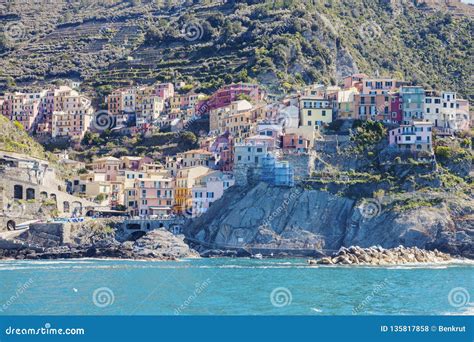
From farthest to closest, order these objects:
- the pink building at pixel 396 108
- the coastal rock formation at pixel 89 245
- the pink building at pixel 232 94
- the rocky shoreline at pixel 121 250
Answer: the pink building at pixel 232 94 → the pink building at pixel 396 108 → the coastal rock formation at pixel 89 245 → the rocky shoreline at pixel 121 250

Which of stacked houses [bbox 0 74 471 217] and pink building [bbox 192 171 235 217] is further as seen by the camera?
pink building [bbox 192 171 235 217]

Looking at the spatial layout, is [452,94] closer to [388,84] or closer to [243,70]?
[388,84]

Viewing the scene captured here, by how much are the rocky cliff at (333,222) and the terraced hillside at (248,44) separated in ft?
96.2

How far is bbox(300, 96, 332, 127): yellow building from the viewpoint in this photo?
287ft

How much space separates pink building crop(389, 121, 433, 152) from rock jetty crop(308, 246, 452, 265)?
11773 mm

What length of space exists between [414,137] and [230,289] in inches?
1508

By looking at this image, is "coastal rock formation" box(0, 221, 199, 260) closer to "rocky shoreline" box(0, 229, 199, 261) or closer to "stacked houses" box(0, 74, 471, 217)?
"rocky shoreline" box(0, 229, 199, 261)

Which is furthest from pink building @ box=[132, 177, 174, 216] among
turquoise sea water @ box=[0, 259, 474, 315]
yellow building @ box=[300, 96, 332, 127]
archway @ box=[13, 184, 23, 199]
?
turquoise sea water @ box=[0, 259, 474, 315]

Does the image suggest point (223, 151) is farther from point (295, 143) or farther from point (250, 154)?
point (295, 143)

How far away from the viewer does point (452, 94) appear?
88.8 meters

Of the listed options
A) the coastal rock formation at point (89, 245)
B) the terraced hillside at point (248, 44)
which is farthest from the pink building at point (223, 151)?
the terraced hillside at point (248, 44)

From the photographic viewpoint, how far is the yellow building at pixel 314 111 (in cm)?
8762

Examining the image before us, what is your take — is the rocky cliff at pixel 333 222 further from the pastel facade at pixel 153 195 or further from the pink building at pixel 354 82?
the pink building at pixel 354 82
